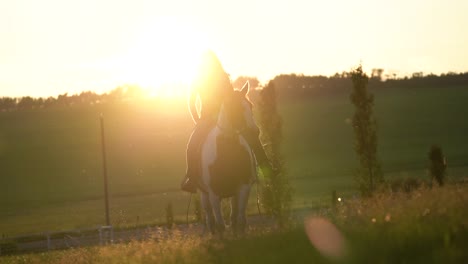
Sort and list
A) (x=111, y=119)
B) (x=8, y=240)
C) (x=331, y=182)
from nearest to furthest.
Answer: (x=8, y=240) → (x=331, y=182) → (x=111, y=119)

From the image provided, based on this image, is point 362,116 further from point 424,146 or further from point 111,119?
point 111,119

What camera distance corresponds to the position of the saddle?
13755 millimetres

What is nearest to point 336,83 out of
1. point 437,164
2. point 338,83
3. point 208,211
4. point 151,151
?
point 338,83

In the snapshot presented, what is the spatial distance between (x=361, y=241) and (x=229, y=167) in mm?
5156

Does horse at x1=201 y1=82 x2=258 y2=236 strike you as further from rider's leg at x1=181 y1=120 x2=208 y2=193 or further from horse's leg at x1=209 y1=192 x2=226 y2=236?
rider's leg at x1=181 y1=120 x2=208 y2=193

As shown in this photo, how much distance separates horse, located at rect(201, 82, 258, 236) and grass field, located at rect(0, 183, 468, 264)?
2084 millimetres

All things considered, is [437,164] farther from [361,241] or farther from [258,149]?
[361,241]

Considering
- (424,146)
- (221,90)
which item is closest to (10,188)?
(424,146)

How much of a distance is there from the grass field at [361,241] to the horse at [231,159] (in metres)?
2.08

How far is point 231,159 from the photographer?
543 inches

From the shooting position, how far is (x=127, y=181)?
98.6 meters

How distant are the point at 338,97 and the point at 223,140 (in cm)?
12581

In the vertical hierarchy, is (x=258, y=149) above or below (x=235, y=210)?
above

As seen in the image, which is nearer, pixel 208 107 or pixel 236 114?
pixel 236 114
